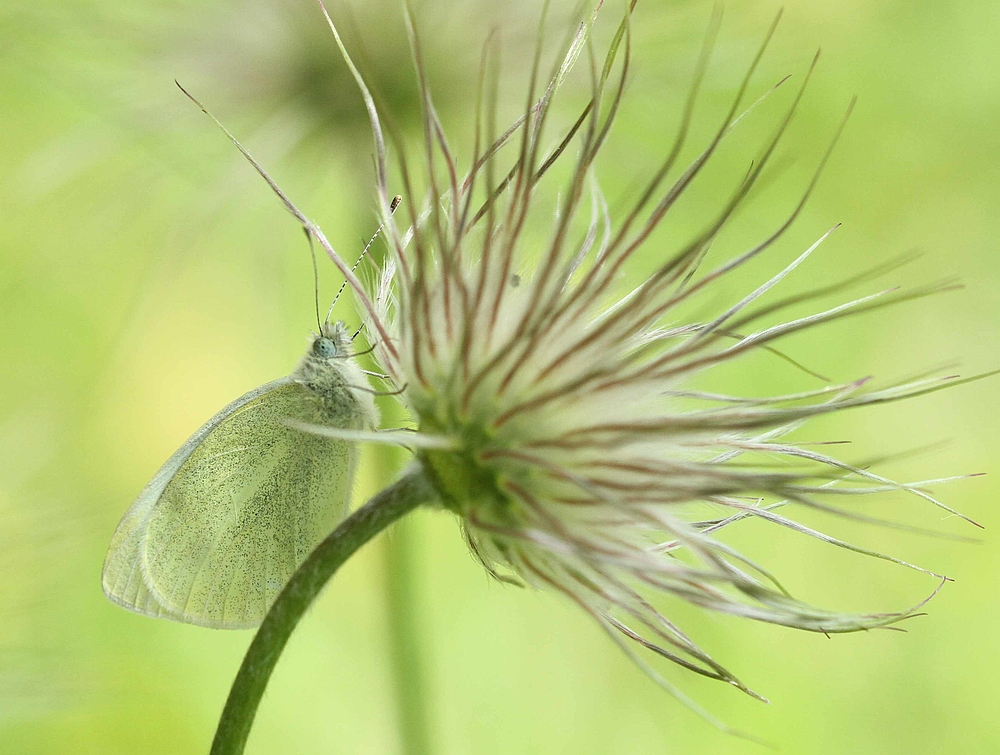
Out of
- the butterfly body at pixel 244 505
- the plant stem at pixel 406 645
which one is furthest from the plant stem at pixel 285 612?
the plant stem at pixel 406 645

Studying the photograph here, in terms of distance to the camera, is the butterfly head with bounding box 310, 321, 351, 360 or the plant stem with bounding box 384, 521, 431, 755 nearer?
the butterfly head with bounding box 310, 321, 351, 360

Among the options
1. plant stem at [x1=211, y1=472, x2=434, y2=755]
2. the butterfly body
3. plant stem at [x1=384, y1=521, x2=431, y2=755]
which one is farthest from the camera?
plant stem at [x1=384, y1=521, x2=431, y2=755]

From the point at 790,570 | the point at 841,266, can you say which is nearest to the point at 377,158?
the point at 790,570

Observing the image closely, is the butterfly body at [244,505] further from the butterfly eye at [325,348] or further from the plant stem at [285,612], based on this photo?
the plant stem at [285,612]

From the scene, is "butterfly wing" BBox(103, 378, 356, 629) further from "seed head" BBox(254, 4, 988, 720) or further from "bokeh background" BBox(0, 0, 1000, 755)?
"bokeh background" BBox(0, 0, 1000, 755)

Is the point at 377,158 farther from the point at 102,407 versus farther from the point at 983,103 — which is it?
the point at 983,103

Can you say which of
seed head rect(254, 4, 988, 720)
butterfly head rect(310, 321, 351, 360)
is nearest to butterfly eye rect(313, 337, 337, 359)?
butterfly head rect(310, 321, 351, 360)
